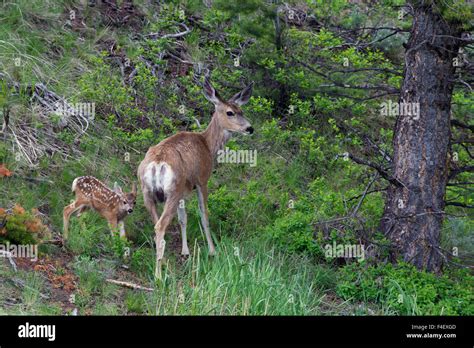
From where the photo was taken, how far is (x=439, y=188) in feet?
38.4

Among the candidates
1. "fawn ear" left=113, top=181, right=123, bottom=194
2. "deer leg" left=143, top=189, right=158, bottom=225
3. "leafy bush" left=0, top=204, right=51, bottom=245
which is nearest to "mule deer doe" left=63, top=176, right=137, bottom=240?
"fawn ear" left=113, top=181, right=123, bottom=194

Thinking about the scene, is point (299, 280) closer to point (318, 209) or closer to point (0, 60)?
point (318, 209)

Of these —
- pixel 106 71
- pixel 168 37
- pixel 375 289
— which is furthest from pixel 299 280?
pixel 168 37

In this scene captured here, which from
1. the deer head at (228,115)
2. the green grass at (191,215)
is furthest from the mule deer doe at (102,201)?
the deer head at (228,115)

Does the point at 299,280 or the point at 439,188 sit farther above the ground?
the point at 439,188

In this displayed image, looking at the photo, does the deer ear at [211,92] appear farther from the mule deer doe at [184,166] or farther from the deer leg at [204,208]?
the deer leg at [204,208]

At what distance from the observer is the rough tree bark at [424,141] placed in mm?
11547

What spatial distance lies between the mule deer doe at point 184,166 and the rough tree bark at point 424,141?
251cm

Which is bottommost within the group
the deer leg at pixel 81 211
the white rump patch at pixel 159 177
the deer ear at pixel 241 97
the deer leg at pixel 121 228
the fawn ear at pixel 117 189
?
Result: the deer leg at pixel 121 228

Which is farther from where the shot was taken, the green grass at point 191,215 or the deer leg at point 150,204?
the deer leg at point 150,204

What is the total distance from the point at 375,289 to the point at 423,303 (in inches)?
25.8

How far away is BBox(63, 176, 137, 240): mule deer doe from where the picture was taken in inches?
474

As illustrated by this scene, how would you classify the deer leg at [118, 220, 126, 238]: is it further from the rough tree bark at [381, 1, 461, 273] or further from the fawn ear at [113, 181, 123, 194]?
the rough tree bark at [381, 1, 461, 273]

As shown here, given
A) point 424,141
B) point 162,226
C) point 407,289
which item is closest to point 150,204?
point 162,226
